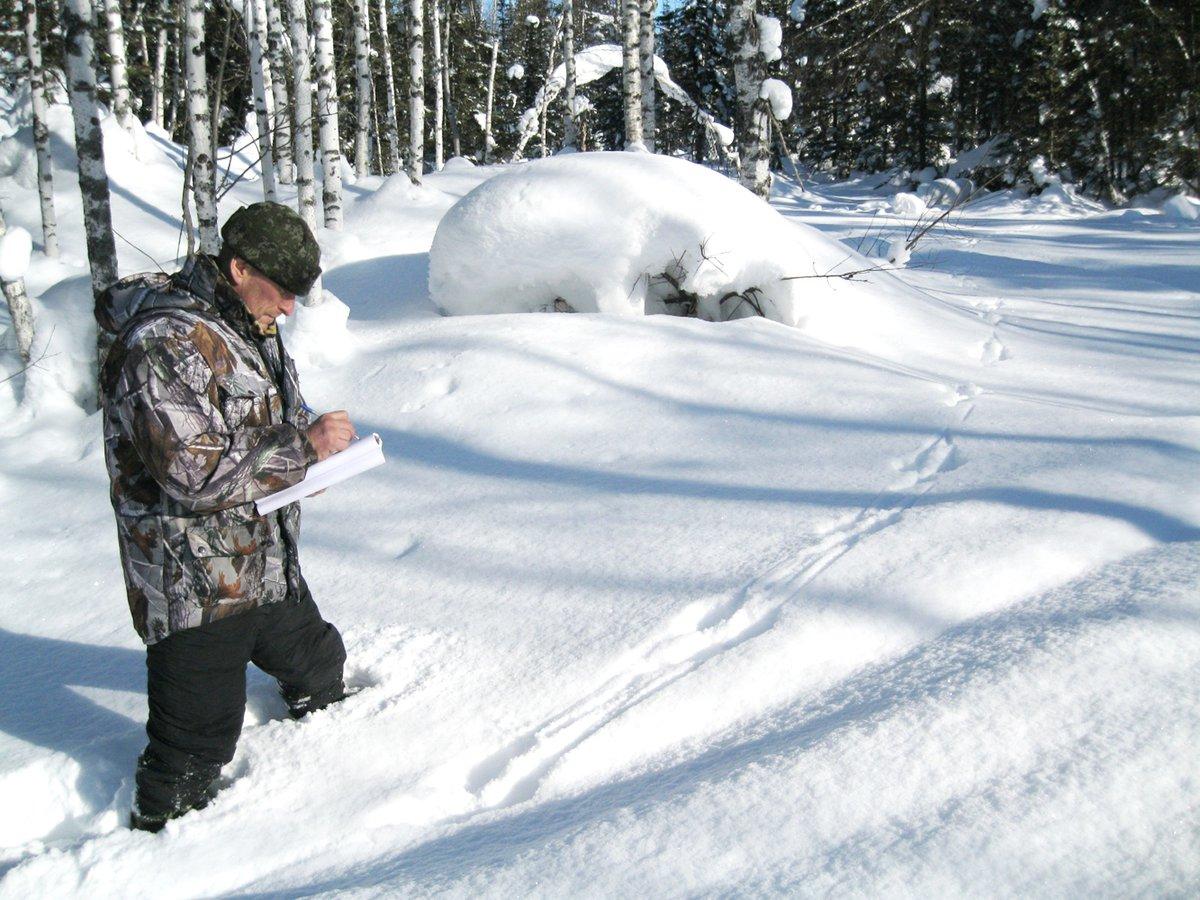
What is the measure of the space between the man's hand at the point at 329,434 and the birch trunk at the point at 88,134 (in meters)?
3.71

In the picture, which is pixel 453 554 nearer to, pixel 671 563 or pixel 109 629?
pixel 671 563

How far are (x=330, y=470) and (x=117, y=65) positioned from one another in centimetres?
1230

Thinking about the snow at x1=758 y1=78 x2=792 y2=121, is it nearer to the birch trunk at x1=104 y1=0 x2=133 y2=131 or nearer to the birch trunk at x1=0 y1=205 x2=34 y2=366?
the birch trunk at x1=0 y1=205 x2=34 y2=366

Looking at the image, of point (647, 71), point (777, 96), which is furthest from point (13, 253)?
point (647, 71)

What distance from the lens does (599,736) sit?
86.4 inches

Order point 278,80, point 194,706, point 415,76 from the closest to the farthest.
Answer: point 194,706 < point 415,76 < point 278,80

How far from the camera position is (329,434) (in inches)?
78.0

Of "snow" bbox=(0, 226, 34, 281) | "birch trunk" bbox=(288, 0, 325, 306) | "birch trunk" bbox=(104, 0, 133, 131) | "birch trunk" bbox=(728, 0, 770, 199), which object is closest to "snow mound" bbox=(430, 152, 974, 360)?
"birch trunk" bbox=(728, 0, 770, 199)

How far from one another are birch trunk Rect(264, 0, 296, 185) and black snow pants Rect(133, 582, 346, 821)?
8515 millimetres

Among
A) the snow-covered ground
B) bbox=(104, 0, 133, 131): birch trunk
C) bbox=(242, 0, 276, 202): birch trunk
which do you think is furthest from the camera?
bbox=(104, 0, 133, 131): birch trunk

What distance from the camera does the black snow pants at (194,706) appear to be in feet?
6.68

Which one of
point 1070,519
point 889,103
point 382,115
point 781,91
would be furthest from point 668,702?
point 382,115

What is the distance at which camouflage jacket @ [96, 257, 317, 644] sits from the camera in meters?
1.81

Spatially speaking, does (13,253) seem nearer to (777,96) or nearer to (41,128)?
(41,128)
